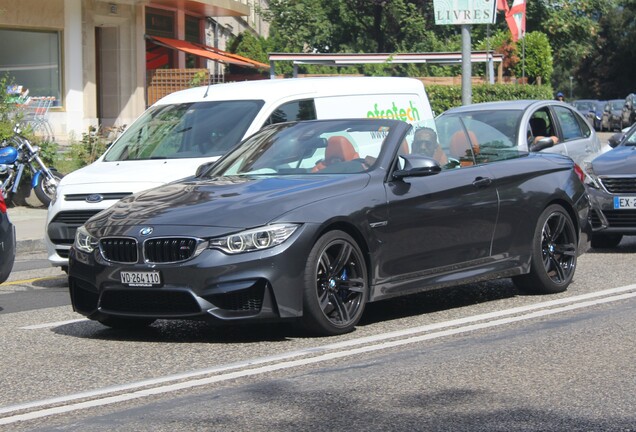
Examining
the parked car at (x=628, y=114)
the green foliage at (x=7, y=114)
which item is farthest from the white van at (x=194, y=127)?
the parked car at (x=628, y=114)

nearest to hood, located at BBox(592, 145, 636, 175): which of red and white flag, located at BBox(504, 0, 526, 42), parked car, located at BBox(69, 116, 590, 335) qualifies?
parked car, located at BBox(69, 116, 590, 335)

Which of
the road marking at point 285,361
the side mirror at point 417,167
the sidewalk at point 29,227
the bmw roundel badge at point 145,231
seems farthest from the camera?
the sidewalk at point 29,227

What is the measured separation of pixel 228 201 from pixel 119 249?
78cm

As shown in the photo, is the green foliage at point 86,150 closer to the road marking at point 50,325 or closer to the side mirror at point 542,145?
the side mirror at point 542,145

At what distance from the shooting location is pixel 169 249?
7.87 metres

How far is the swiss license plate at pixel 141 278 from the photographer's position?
7852mm

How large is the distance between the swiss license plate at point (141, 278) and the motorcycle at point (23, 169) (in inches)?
443

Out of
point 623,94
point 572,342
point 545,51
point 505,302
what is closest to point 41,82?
point 545,51

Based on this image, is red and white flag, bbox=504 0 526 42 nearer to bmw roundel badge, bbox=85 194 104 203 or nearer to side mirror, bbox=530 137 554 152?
side mirror, bbox=530 137 554 152

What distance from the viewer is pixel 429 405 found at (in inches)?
244

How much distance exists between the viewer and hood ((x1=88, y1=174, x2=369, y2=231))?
26.0ft

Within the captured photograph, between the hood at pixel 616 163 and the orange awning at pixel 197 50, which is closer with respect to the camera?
the hood at pixel 616 163

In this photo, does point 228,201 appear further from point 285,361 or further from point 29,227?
point 29,227

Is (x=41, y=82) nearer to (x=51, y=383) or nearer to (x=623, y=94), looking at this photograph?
(x=51, y=383)
